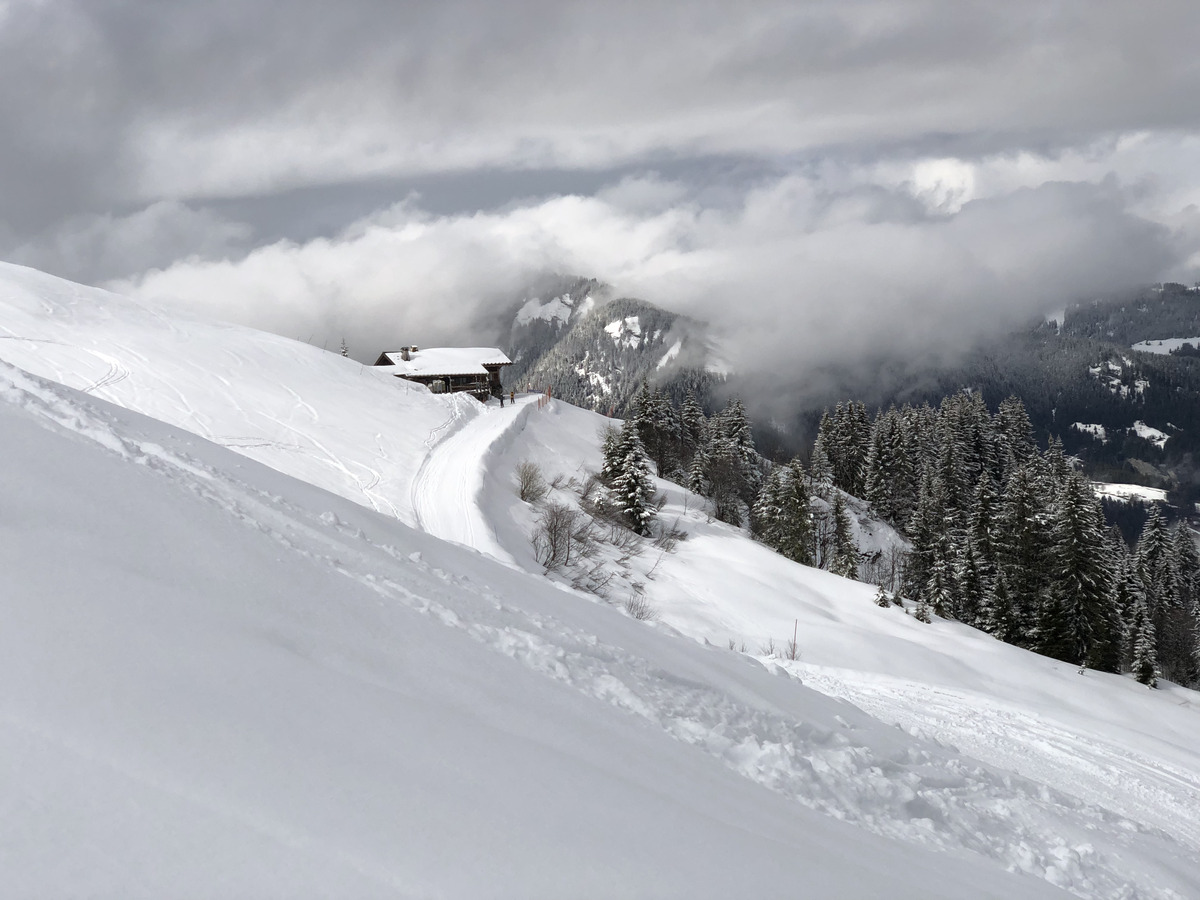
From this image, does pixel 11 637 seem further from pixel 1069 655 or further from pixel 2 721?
pixel 1069 655

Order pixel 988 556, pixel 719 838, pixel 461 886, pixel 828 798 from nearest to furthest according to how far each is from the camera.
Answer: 1. pixel 461 886
2. pixel 719 838
3. pixel 828 798
4. pixel 988 556

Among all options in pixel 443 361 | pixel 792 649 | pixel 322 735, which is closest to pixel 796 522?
pixel 792 649

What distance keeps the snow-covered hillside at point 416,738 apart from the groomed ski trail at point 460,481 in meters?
7.93

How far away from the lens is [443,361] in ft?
225

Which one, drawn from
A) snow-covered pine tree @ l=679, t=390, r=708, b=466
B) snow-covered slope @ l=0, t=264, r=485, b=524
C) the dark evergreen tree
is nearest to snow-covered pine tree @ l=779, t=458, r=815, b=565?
the dark evergreen tree

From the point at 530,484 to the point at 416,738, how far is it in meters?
32.0

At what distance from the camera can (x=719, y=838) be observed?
14.2ft

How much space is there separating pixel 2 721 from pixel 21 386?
9585mm

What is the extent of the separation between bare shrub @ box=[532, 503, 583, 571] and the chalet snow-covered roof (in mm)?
38907

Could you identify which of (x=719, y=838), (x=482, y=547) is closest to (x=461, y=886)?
(x=719, y=838)

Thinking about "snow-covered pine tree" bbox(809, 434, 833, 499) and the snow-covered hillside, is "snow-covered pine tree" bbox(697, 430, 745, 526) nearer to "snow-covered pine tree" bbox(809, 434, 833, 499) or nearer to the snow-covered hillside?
"snow-covered pine tree" bbox(809, 434, 833, 499)

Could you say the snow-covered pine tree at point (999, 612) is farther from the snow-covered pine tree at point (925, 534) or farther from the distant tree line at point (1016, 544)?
the snow-covered pine tree at point (925, 534)

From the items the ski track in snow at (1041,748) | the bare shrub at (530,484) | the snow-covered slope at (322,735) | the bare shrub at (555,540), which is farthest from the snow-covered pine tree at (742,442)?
the snow-covered slope at (322,735)

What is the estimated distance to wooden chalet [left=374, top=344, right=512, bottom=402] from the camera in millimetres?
64375
